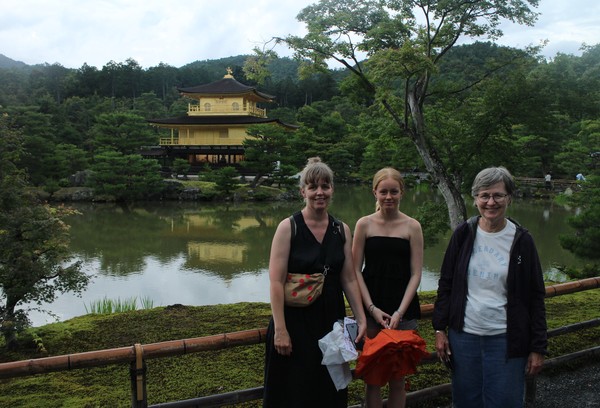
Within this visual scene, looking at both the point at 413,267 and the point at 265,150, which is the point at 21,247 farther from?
the point at 265,150

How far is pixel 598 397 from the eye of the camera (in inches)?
95.8

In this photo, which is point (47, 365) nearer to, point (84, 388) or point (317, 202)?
point (317, 202)

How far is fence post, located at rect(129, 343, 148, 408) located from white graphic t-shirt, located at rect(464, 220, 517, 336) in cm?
116

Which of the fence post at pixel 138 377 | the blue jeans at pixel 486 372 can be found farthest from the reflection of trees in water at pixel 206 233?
the blue jeans at pixel 486 372

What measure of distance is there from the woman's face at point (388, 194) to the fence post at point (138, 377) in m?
1.02

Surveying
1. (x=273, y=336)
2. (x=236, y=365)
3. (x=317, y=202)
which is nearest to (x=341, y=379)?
(x=273, y=336)

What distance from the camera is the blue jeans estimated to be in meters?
1.67

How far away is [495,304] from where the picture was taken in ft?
5.45

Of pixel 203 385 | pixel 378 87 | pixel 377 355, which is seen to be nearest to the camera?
pixel 377 355

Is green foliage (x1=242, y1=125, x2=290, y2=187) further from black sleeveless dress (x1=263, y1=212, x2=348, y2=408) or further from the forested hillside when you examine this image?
black sleeveless dress (x1=263, y1=212, x2=348, y2=408)

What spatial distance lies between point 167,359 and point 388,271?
2.26m

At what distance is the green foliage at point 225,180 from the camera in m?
18.3

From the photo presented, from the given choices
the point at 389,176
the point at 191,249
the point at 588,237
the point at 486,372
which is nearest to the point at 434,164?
the point at 588,237

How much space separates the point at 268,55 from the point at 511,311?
16.0 ft
